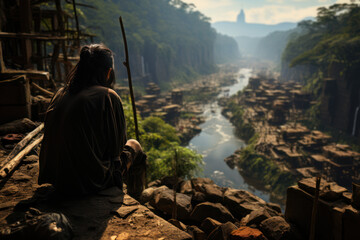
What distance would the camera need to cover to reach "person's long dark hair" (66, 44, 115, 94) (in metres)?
2.31

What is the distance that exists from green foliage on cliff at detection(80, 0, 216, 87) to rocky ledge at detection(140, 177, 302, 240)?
85.3ft

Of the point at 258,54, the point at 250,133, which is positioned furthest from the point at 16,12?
the point at 258,54

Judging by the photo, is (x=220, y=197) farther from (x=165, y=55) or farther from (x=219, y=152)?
(x=165, y=55)

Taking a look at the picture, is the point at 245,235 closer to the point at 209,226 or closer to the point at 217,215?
the point at 209,226

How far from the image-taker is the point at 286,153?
1814 centimetres

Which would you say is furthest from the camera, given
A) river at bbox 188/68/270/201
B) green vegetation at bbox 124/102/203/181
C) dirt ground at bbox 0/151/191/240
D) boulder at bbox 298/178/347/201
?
river at bbox 188/68/270/201

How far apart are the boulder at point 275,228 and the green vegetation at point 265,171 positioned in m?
13.4

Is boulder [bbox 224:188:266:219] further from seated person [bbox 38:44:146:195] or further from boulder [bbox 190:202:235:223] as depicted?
seated person [bbox 38:44:146:195]

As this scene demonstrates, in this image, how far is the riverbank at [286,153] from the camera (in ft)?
52.2

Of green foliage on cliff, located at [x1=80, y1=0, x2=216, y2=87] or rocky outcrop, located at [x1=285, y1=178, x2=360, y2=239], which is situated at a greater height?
green foliage on cliff, located at [x1=80, y1=0, x2=216, y2=87]

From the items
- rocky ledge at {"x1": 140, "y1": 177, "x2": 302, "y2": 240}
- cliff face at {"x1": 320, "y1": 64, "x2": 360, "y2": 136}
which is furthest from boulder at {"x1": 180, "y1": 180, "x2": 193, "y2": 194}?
cliff face at {"x1": 320, "y1": 64, "x2": 360, "y2": 136}

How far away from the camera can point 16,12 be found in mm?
8680

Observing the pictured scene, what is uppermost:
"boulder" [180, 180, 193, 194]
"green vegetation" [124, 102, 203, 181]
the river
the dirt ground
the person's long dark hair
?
the person's long dark hair

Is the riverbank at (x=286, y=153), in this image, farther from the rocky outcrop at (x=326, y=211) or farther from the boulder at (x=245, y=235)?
the boulder at (x=245, y=235)
